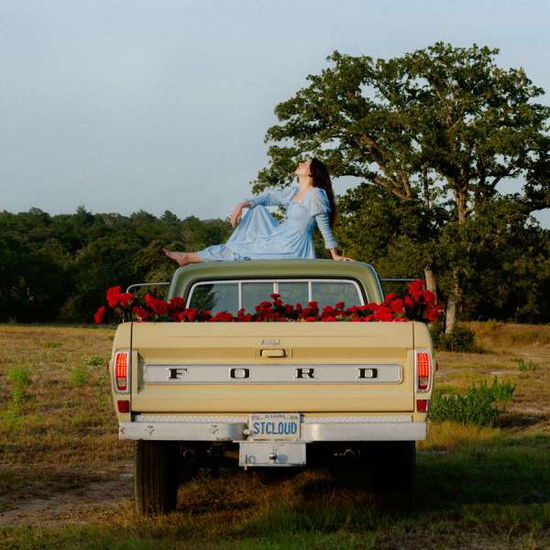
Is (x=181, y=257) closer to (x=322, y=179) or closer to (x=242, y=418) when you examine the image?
(x=322, y=179)

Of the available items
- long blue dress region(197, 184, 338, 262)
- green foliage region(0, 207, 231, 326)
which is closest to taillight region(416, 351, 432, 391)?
long blue dress region(197, 184, 338, 262)

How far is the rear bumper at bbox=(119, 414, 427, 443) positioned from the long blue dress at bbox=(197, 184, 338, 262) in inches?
115

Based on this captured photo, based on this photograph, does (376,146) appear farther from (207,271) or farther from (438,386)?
(207,271)

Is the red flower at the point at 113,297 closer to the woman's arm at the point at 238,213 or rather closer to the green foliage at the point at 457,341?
the woman's arm at the point at 238,213

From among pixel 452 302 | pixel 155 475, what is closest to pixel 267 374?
pixel 155 475

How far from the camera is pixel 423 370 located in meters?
5.75

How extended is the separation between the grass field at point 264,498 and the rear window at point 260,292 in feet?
4.59

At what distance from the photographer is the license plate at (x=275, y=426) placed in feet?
19.0

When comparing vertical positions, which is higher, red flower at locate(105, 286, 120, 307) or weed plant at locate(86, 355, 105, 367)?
red flower at locate(105, 286, 120, 307)

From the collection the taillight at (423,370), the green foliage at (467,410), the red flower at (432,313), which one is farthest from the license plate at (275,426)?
the green foliage at (467,410)

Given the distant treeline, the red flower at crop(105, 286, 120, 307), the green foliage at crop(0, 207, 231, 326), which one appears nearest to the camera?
the red flower at crop(105, 286, 120, 307)

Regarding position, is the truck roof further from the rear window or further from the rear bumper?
the rear bumper

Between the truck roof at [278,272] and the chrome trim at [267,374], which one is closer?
the chrome trim at [267,374]

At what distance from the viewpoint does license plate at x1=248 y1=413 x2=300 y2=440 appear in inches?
228
